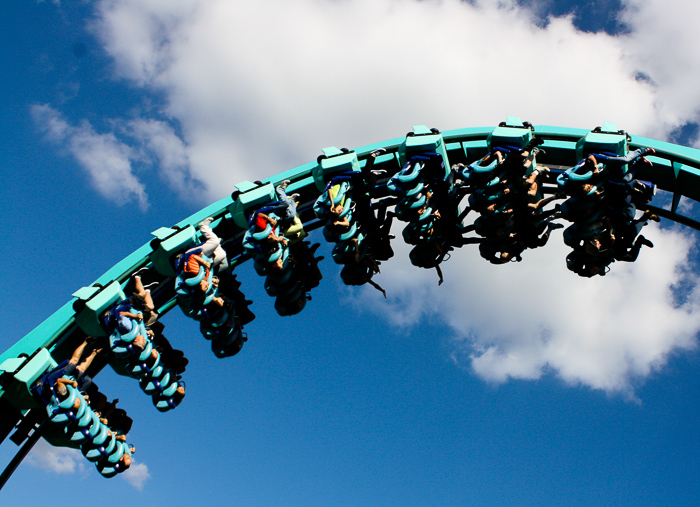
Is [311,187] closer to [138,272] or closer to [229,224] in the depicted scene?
[229,224]

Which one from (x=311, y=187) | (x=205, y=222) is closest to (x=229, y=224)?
(x=205, y=222)

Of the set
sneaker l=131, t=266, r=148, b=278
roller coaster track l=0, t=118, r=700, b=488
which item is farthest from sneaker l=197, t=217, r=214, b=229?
sneaker l=131, t=266, r=148, b=278

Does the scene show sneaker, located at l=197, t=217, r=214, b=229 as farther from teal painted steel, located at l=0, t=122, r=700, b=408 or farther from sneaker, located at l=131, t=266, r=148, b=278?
sneaker, located at l=131, t=266, r=148, b=278

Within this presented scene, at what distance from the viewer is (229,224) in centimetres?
982

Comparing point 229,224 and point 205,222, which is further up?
point 229,224

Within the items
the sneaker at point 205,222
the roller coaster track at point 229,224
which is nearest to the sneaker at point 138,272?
the roller coaster track at point 229,224

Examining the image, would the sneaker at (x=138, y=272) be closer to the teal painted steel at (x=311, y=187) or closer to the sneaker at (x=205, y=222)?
the teal painted steel at (x=311, y=187)

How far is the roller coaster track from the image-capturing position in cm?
875

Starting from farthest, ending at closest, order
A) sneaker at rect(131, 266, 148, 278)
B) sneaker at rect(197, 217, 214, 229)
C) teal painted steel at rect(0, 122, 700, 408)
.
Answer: sneaker at rect(197, 217, 214, 229) < sneaker at rect(131, 266, 148, 278) < teal painted steel at rect(0, 122, 700, 408)

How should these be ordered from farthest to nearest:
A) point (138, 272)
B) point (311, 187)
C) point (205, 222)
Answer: point (311, 187)
point (205, 222)
point (138, 272)

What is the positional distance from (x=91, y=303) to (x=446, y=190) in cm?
473

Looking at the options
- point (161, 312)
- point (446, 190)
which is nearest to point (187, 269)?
point (161, 312)

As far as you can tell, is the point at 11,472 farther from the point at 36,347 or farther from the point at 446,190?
the point at 446,190

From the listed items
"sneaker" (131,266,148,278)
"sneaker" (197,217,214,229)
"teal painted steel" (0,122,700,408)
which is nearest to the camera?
"teal painted steel" (0,122,700,408)
